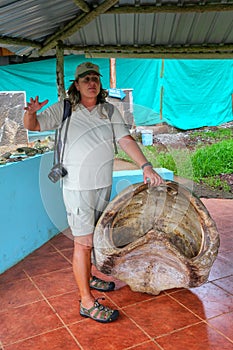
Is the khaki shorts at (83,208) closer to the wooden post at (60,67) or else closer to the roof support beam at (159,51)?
the wooden post at (60,67)

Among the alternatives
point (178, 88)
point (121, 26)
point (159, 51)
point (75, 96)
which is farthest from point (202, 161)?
point (75, 96)

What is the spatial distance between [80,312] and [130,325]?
1.04ft

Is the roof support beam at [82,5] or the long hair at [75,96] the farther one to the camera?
the roof support beam at [82,5]

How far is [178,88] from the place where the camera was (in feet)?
29.7

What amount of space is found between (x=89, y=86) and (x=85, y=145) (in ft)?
1.14

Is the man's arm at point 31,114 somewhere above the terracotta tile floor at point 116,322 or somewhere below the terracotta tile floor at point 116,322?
above

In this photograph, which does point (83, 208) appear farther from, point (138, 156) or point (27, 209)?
point (27, 209)

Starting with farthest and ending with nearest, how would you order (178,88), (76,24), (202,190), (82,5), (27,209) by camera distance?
1. (178,88)
2. (202,190)
3. (27,209)
4. (76,24)
5. (82,5)

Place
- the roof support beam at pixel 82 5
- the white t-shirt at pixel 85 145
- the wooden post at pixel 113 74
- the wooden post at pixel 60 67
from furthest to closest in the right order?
the wooden post at pixel 113 74, the wooden post at pixel 60 67, the roof support beam at pixel 82 5, the white t-shirt at pixel 85 145

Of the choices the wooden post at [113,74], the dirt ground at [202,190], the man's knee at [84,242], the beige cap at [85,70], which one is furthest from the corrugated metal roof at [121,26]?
the wooden post at [113,74]

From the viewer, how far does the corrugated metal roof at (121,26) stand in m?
2.74

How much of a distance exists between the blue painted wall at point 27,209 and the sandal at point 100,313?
910mm

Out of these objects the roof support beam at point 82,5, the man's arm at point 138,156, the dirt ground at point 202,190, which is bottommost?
the dirt ground at point 202,190

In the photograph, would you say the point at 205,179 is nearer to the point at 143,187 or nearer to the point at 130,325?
the point at 143,187
